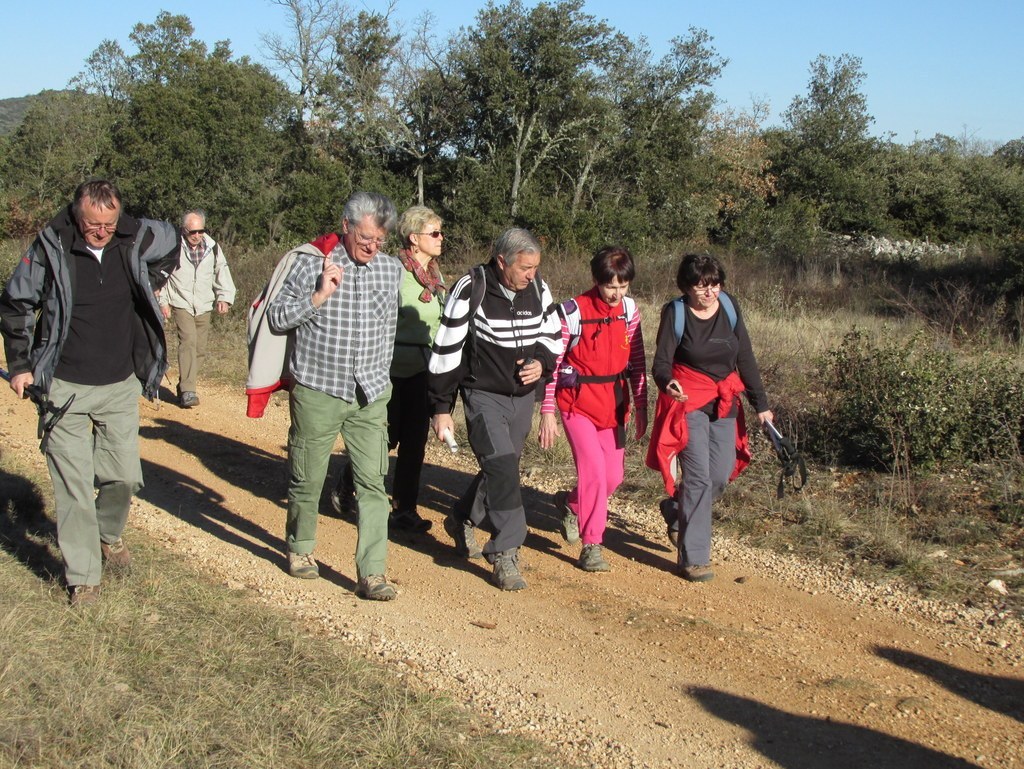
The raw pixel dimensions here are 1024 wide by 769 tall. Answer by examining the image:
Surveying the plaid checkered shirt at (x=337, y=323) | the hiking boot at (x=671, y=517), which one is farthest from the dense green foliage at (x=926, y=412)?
the plaid checkered shirt at (x=337, y=323)

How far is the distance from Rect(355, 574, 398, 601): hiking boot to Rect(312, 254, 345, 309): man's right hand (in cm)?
144

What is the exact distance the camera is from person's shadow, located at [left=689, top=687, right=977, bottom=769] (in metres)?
3.83

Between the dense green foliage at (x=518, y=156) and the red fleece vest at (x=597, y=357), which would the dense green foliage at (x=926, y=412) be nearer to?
the red fleece vest at (x=597, y=357)

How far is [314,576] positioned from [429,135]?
24847 mm

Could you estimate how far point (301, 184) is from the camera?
86.5 ft

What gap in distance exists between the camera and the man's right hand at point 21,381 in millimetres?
4719

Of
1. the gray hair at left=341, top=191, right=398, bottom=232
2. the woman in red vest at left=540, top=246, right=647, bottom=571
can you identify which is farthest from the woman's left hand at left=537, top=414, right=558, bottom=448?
the gray hair at left=341, top=191, right=398, bottom=232

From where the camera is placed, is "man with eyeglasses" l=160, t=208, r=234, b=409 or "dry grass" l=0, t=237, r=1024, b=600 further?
"man with eyeglasses" l=160, t=208, r=234, b=409

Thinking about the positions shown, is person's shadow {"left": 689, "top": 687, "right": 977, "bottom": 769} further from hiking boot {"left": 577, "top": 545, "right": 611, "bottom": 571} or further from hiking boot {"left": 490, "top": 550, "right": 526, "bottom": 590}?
hiking boot {"left": 577, "top": 545, "right": 611, "bottom": 571}

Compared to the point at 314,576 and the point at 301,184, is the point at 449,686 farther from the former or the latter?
the point at 301,184

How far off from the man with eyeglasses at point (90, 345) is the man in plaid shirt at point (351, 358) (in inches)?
26.3

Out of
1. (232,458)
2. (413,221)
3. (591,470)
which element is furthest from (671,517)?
(232,458)

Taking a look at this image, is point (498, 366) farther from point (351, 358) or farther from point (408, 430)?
point (408, 430)

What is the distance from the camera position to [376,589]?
531 cm
